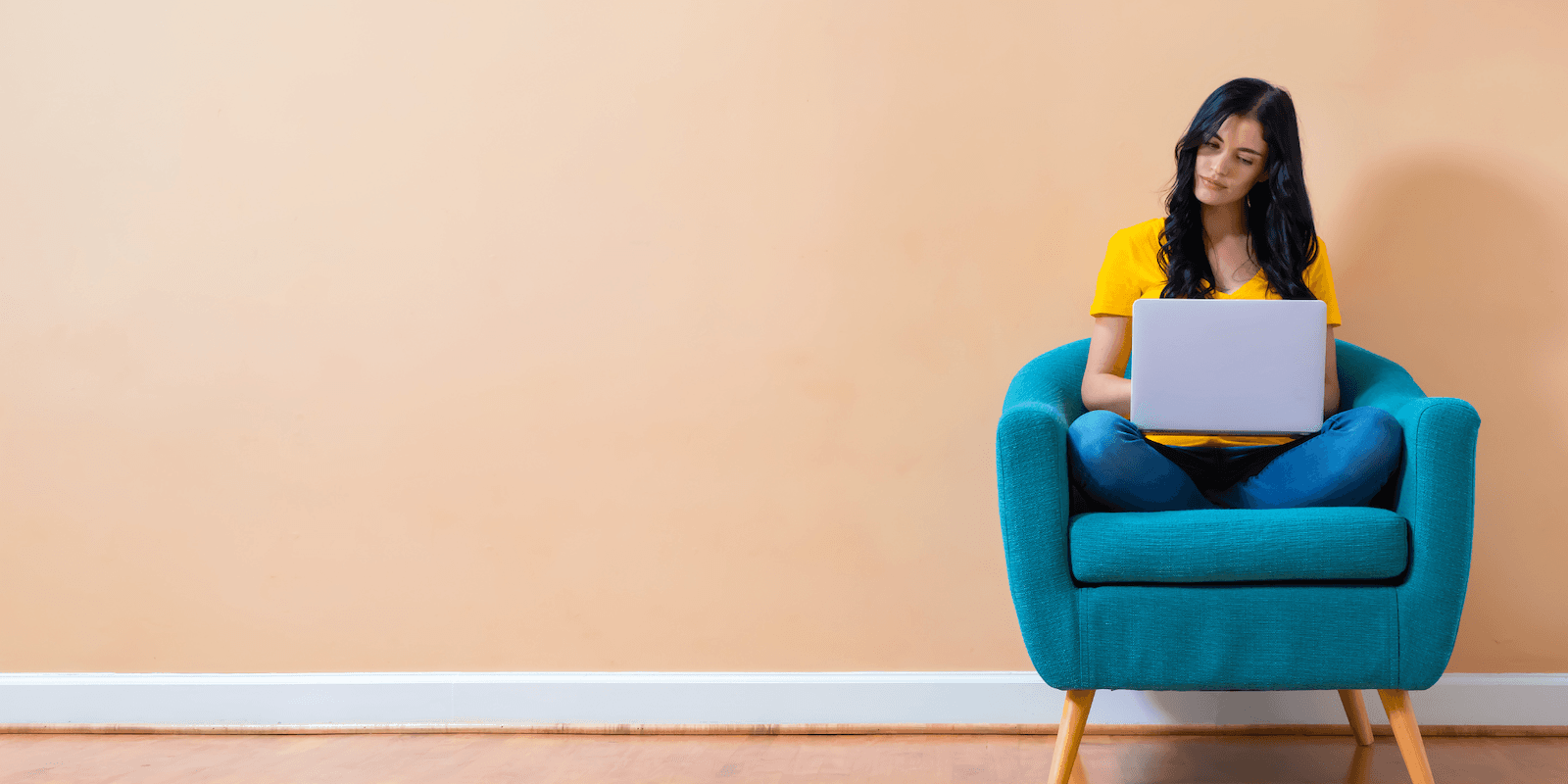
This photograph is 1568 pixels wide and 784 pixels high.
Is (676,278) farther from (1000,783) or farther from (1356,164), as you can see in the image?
(1356,164)

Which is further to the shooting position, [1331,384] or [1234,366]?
[1331,384]

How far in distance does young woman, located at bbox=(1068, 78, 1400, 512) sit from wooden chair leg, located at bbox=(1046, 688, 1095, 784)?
11.1 inches

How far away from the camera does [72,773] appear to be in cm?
174

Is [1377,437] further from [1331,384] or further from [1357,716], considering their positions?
[1357,716]

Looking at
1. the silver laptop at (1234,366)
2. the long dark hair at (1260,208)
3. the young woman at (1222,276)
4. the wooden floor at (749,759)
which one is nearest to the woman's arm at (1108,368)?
the young woman at (1222,276)

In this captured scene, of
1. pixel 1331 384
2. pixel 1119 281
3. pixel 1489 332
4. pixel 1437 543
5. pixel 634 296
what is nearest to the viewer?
pixel 1437 543

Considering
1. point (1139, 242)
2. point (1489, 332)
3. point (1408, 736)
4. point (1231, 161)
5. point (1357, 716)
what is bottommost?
point (1357, 716)

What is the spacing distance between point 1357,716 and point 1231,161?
101cm

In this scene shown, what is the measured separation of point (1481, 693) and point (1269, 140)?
3.67 ft

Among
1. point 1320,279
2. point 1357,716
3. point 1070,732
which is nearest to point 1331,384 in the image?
point 1320,279

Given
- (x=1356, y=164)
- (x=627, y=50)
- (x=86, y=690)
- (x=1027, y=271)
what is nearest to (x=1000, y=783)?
(x=1027, y=271)

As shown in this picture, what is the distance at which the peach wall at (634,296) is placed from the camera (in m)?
1.91

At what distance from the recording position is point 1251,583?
1373mm

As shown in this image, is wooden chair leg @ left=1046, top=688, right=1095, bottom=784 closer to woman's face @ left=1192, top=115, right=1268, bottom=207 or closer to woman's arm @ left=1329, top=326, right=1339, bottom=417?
woman's arm @ left=1329, top=326, right=1339, bottom=417
